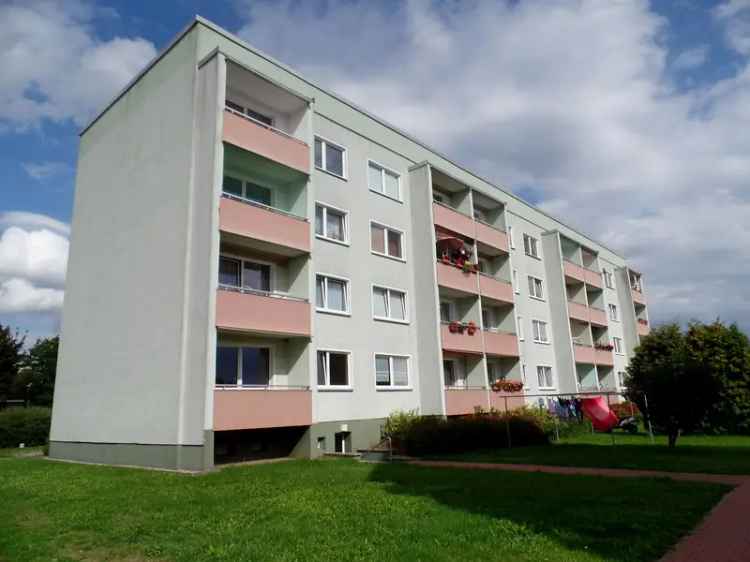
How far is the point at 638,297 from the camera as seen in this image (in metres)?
55.0

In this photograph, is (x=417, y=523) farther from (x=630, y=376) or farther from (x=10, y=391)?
(x=10, y=391)

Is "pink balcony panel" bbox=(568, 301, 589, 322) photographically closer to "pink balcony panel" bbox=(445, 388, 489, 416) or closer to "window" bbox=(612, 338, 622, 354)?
"window" bbox=(612, 338, 622, 354)

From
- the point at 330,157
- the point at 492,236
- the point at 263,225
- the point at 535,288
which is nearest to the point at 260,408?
the point at 263,225

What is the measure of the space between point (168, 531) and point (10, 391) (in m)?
46.0

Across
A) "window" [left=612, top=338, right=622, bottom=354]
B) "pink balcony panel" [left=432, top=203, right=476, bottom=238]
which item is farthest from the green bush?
"window" [left=612, top=338, right=622, bottom=354]

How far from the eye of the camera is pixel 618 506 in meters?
9.49

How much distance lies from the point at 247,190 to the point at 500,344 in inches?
627

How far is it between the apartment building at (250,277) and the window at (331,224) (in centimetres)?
9

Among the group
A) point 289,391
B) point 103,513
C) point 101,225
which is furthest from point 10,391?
point 103,513

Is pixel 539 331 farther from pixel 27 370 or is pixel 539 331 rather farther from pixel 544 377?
pixel 27 370

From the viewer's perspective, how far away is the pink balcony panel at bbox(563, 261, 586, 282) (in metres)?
41.1

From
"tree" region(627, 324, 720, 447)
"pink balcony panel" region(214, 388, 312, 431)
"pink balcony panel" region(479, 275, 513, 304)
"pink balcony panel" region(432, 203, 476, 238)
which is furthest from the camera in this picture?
"pink balcony panel" region(479, 275, 513, 304)

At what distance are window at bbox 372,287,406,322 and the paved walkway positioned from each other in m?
11.4

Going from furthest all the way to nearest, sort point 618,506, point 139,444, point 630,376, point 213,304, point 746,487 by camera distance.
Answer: point 630,376 < point 139,444 < point 213,304 < point 746,487 < point 618,506
